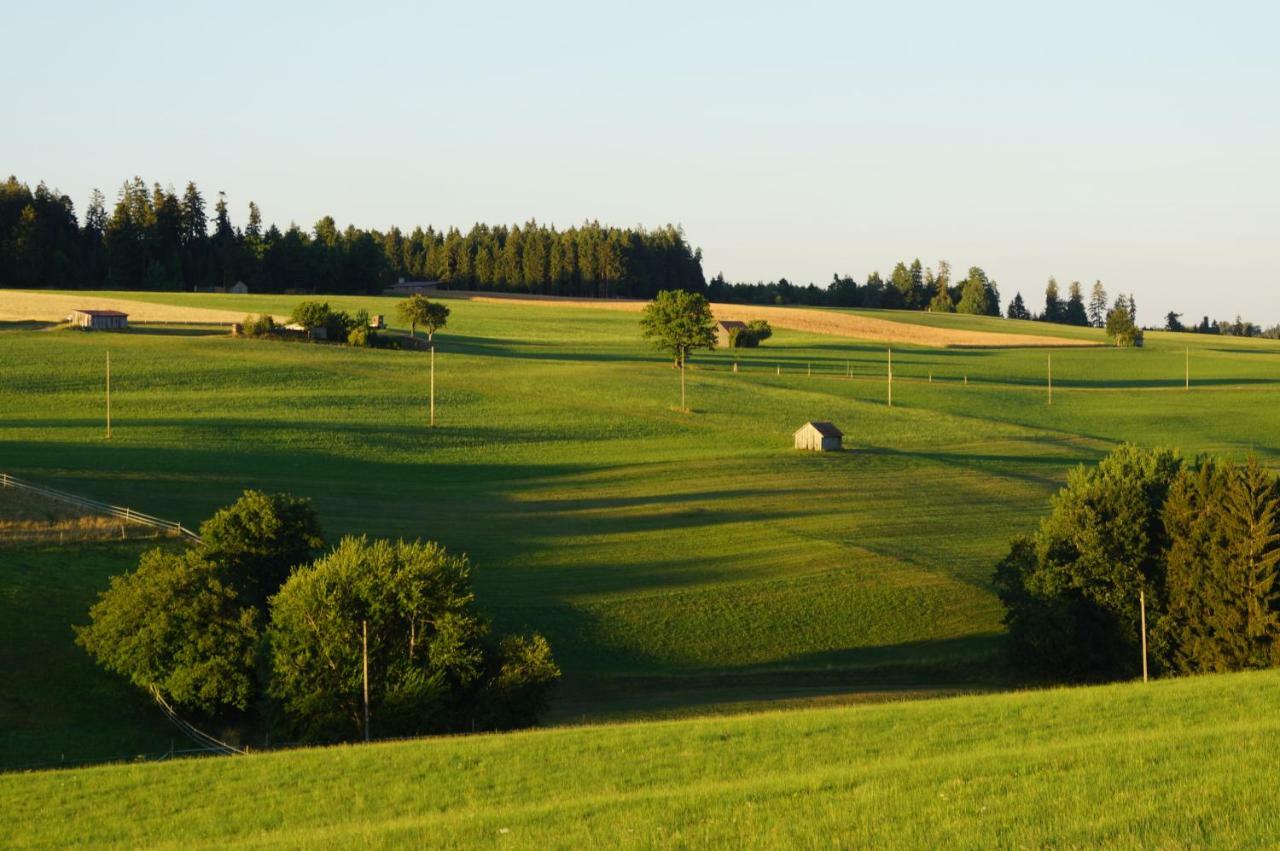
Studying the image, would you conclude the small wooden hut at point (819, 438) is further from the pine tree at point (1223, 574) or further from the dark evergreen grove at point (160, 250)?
the dark evergreen grove at point (160, 250)

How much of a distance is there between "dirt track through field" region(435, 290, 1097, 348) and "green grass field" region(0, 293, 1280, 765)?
24.6 metres

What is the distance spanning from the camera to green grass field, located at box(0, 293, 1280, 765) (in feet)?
147

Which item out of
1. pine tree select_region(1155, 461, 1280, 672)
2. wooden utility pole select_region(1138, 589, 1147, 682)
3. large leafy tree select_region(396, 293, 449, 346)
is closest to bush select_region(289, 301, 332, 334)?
large leafy tree select_region(396, 293, 449, 346)

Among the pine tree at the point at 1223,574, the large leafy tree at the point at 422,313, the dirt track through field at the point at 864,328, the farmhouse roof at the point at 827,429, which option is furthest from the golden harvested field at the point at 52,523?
the dirt track through field at the point at 864,328

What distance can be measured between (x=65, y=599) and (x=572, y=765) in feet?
87.9

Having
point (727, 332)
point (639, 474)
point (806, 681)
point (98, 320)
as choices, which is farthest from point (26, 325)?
point (806, 681)

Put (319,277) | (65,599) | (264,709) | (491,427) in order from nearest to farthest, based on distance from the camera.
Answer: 1. (264,709)
2. (65,599)
3. (491,427)
4. (319,277)

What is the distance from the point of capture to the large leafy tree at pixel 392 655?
3597 cm

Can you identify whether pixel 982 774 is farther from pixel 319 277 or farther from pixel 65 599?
pixel 319 277

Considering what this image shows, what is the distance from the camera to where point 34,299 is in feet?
416

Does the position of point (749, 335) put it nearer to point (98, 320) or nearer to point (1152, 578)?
point (98, 320)

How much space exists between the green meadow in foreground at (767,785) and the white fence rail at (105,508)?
83.7ft

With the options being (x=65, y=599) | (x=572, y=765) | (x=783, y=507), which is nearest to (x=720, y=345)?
(x=783, y=507)

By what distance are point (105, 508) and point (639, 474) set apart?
26.6 m
